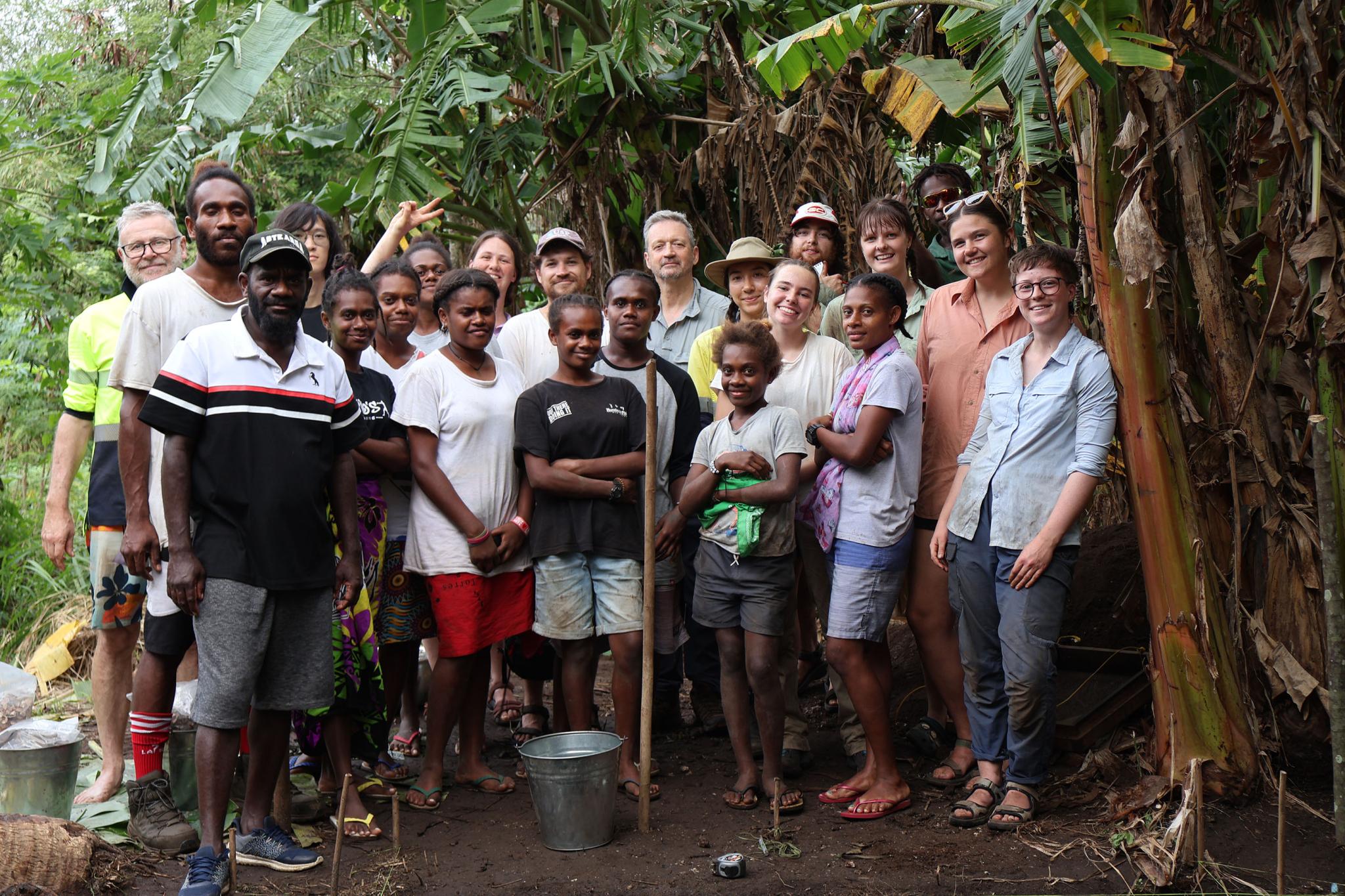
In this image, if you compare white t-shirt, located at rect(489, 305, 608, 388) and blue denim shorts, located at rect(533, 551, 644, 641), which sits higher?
white t-shirt, located at rect(489, 305, 608, 388)

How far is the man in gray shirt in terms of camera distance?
5449mm

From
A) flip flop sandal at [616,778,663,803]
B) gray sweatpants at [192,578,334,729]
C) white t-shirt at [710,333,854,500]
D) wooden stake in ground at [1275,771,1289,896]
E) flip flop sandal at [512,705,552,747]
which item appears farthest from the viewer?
flip flop sandal at [512,705,552,747]

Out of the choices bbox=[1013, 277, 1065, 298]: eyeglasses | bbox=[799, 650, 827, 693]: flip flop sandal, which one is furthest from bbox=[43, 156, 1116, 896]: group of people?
bbox=[799, 650, 827, 693]: flip flop sandal

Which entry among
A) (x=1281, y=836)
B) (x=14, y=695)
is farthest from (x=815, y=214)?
(x=14, y=695)

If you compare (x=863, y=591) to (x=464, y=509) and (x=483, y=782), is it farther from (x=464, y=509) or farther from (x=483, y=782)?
(x=483, y=782)

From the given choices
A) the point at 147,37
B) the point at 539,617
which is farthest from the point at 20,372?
the point at 539,617

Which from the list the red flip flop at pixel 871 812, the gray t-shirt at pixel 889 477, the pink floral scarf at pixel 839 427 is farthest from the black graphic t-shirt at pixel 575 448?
the red flip flop at pixel 871 812

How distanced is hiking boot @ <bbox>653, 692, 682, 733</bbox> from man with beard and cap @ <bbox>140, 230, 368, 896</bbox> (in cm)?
198

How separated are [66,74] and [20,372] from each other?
2.94 meters

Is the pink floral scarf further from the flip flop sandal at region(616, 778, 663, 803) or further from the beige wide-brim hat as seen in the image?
the flip flop sandal at region(616, 778, 663, 803)

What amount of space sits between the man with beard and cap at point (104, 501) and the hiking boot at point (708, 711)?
254 cm

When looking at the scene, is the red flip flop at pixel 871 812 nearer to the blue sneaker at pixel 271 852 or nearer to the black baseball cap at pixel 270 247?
the blue sneaker at pixel 271 852

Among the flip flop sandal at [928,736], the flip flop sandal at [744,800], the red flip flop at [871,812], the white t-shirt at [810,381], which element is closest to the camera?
the red flip flop at [871,812]

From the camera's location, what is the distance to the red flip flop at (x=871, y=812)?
172 inches
